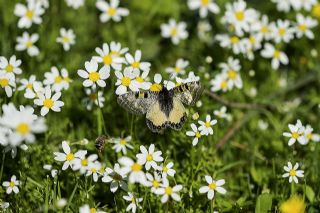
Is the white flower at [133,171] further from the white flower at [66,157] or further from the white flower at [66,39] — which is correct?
the white flower at [66,39]

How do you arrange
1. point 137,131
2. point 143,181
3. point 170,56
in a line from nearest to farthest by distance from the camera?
point 143,181 → point 137,131 → point 170,56

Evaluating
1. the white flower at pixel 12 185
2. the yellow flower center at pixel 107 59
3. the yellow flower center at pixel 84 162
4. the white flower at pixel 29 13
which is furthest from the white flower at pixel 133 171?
the white flower at pixel 29 13

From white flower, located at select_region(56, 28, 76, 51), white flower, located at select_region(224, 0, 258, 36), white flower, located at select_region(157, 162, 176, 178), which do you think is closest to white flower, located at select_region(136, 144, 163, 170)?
white flower, located at select_region(157, 162, 176, 178)

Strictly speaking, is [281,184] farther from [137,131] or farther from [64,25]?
[64,25]

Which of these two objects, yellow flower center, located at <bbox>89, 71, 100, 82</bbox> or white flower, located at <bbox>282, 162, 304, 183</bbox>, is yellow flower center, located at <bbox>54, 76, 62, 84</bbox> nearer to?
yellow flower center, located at <bbox>89, 71, 100, 82</bbox>

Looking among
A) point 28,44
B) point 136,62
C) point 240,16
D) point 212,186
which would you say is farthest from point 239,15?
point 212,186

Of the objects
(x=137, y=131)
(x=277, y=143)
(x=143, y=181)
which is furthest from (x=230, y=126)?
(x=143, y=181)

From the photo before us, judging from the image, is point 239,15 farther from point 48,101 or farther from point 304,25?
point 48,101
